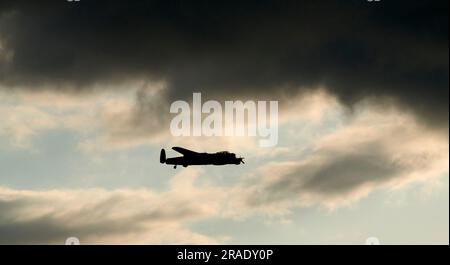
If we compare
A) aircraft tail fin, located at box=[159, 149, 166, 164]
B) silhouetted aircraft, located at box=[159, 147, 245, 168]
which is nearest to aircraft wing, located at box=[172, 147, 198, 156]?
silhouetted aircraft, located at box=[159, 147, 245, 168]

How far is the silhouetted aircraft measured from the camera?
116688 millimetres

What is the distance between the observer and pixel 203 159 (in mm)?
118250

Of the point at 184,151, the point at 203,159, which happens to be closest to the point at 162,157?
the point at 184,151

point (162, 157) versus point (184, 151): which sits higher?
point (162, 157)

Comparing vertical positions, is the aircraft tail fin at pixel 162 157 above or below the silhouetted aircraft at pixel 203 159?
above

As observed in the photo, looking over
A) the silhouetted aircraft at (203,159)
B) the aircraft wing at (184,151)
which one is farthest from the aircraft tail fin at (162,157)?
the aircraft wing at (184,151)

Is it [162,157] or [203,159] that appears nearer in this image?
[203,159]

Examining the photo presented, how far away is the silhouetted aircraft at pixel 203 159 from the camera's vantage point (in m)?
117

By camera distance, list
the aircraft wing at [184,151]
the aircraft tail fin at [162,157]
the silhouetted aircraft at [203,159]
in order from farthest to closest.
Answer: the aircraft tail fin at [162,157] → the aircraft wing at [184,151] → the silhouetted aircraft at [203,159]

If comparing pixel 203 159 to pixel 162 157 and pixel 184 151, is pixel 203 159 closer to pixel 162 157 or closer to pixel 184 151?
pixel 184 151

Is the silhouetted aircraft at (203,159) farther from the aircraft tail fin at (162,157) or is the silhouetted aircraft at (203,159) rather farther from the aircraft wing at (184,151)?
the aircraft tail fin at (162,157)
